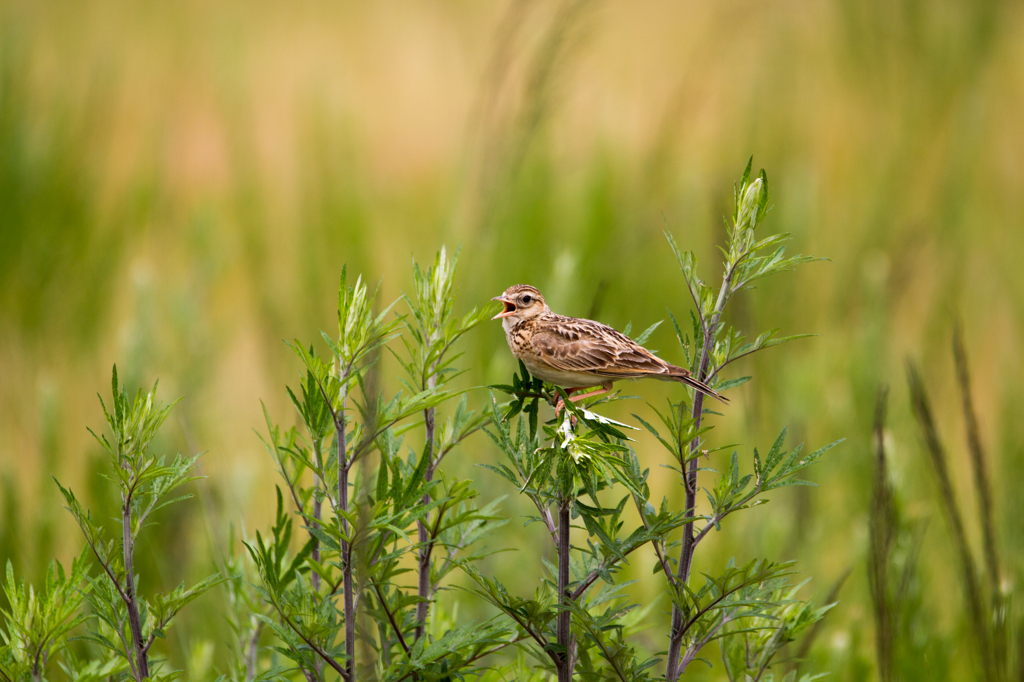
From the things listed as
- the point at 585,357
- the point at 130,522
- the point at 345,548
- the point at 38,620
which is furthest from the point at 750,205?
the point at 38,620

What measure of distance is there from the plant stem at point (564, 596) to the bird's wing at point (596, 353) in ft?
1.24

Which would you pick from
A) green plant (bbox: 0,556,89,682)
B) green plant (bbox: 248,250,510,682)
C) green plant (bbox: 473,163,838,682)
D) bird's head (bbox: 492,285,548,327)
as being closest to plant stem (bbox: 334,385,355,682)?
green plant (bbox: 248,250,510,682)

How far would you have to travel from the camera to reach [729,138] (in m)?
3.83

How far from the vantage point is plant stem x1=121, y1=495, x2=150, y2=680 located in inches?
29.8

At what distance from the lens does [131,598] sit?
2.56ft

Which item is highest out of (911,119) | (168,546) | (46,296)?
(911,119)

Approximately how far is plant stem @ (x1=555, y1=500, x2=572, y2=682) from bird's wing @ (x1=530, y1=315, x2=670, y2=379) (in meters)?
0.38

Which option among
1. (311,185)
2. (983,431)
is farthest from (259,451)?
(983,431)

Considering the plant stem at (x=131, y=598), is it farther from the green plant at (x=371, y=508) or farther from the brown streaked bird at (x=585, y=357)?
the brown streaked bird at (x=585, y=357)

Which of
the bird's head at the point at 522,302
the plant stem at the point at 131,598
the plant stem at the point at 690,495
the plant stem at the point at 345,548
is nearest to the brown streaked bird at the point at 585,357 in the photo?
the bird's head at the point at 522,302

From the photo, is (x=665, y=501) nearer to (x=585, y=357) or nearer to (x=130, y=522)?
(x=585, y=357)

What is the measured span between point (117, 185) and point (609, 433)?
4.26 m

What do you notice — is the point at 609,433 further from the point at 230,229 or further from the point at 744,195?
the point at 230,229

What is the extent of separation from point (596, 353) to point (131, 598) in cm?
71
